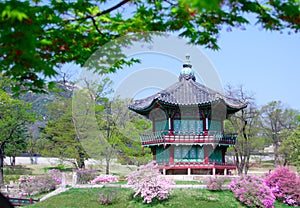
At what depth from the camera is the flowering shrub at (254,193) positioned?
1609cm

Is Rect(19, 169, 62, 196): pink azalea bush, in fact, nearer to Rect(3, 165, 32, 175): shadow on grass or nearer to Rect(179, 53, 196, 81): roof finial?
Rect(179, 53, 196, 81): roof finial

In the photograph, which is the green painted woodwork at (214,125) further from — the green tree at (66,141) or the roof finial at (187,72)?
the green tree at (66,141)

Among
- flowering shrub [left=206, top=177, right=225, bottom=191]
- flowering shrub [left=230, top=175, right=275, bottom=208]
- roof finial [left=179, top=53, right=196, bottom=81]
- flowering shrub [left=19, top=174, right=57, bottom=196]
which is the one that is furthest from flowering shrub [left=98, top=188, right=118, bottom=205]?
roof finial [left=179, top=53, right=196, bottom=81]

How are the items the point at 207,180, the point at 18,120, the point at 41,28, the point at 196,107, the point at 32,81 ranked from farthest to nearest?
the point at 18,120 < the point at 196,107 < the point at 207,180 < the point at 32,81 < the point at 41,28

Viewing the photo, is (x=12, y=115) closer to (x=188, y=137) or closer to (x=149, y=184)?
(x=188, y=137)

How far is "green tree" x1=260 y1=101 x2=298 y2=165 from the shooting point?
40.7 metres

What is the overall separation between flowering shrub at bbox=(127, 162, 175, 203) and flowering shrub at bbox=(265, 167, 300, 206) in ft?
15.4

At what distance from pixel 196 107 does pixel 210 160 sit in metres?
3.08

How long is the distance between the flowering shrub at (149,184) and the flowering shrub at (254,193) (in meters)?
2.93

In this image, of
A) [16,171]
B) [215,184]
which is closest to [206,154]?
[215,184]

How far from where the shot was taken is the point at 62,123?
91.5 feet

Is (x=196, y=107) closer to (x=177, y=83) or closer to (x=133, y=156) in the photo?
(x=177, y=83)

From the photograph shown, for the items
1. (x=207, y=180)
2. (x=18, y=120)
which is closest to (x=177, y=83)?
(x=207, y=180)

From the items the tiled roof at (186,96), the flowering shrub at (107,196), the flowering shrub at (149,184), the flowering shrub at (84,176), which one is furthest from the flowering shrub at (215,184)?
the flowering shrub at (84,176)
